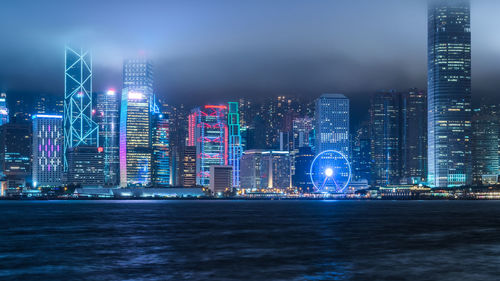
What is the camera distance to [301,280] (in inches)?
1946

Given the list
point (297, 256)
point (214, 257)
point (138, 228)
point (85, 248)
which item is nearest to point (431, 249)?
point (297, 256)

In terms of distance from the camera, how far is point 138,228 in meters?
106

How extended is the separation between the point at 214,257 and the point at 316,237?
27195 mm

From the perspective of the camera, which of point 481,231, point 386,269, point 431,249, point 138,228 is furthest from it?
point 138,228

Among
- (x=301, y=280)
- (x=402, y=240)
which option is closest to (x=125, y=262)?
(x=301, y=280)

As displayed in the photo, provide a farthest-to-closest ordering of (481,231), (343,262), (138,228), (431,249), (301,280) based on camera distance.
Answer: (138,228) < (481,231) < (431,249) < (343,262) < (301,280)

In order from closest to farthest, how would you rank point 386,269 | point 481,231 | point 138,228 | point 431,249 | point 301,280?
point 301,280, point 386,269, point 431,249, point 481,231, point 138,228

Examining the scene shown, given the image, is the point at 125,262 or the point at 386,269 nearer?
the point at 386,269

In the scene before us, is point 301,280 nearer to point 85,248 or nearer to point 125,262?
point 125,262

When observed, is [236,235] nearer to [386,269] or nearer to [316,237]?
[316,237]

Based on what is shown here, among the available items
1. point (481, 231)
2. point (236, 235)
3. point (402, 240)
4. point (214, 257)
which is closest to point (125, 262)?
point (214, 257)

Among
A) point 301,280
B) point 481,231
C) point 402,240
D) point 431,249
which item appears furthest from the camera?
point 481,231

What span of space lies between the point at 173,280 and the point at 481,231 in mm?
64892

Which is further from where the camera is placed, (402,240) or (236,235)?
(236,235)
